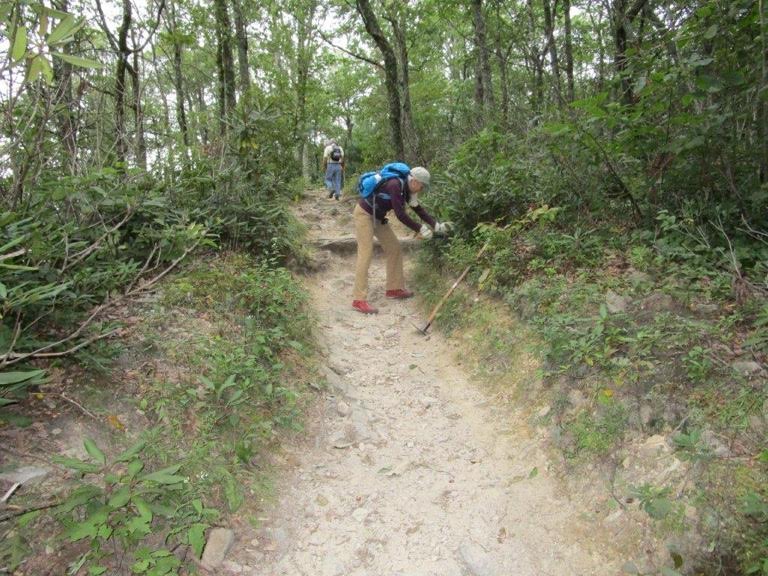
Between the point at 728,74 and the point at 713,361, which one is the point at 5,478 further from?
the point at 728,74

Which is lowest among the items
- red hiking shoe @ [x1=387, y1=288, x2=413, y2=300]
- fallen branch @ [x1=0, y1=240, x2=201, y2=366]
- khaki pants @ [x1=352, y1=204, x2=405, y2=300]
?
red hiking shoe @ [x1=387, y1=288, x2=413, y2=300]

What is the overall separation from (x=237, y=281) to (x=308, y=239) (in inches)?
136

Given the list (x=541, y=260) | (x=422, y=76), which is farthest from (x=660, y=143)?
(x=422, y=76)

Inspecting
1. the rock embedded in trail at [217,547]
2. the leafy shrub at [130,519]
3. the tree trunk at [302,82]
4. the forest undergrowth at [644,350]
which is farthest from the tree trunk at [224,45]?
the rock embedded in trail at [217,547]

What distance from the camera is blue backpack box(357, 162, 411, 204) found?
664 centimetres

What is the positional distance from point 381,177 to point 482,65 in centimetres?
570

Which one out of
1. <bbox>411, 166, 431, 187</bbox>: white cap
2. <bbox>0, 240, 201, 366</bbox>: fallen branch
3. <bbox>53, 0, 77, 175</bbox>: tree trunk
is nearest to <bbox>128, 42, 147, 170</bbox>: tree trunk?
<bbox>53, 0, 77, 175</bbox>: tree trunk

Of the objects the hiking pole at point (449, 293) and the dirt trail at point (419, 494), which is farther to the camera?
the hiking pole at point (449, 293)

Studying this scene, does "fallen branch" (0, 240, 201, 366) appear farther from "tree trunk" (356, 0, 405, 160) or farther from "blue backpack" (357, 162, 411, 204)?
"tree trunk" (356, 0, 405, 160)

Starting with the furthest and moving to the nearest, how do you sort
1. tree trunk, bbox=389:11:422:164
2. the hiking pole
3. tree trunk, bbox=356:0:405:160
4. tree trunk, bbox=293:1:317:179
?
tree trunk, bbox=389:11:422:164
tree trunk, bbox=293:1:317:179
tree trunk, bbox=356:0:405:160
the hiking pole

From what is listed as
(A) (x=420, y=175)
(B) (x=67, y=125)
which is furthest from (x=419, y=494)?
(B) (x=67, y=125)

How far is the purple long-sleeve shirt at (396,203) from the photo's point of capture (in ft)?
21.5

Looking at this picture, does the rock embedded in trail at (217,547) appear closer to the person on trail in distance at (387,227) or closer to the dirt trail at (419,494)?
the dirt trail at (419,494)

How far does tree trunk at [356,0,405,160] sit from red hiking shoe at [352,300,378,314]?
14.8 ft
